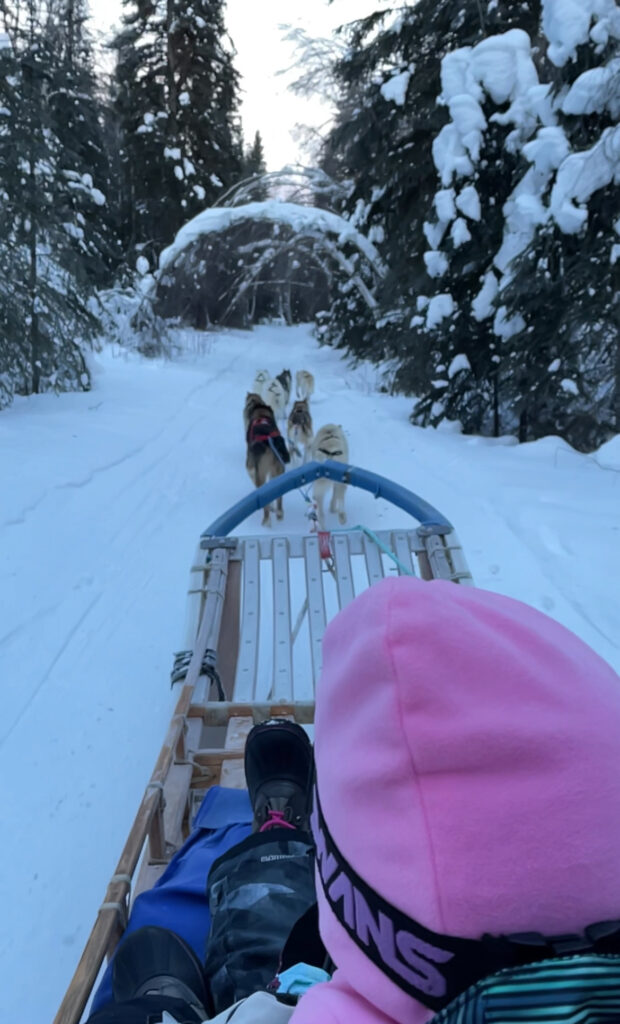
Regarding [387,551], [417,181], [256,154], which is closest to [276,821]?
[387,551]

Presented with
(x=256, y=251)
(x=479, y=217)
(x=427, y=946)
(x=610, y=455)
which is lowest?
(x=427, y=946)

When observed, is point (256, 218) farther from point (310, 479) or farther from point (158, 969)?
point (158, 969)

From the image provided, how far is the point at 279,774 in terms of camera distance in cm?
188

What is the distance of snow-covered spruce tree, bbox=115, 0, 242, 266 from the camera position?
956 inches

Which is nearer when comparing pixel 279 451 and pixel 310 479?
Answer: pixel 310 479

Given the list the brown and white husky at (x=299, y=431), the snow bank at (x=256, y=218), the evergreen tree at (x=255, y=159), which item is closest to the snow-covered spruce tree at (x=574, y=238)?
the brown and white husky at (x=299, y=431)

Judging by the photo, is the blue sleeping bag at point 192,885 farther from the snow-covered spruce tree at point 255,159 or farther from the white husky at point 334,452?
the snow-covered spruce tree at point 255,159

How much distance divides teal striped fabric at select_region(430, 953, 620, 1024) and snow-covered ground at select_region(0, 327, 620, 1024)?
1.50m

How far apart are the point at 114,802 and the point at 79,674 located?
0.83 metres

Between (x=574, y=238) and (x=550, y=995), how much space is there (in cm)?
639

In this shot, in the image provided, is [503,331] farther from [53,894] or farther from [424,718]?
[424,718]

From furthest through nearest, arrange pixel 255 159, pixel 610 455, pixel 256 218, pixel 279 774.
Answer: pixel 255 159, pixel 256 218, pixel 610 455, pixel 279 774

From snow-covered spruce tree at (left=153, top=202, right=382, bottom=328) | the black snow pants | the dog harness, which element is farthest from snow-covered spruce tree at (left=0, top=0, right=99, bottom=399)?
the black snow pants

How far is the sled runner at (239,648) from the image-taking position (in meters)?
1.66
